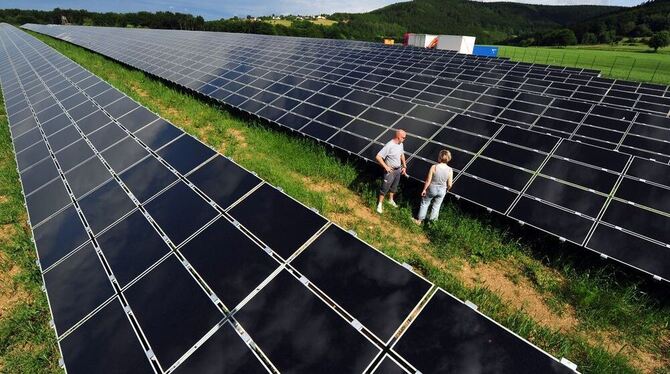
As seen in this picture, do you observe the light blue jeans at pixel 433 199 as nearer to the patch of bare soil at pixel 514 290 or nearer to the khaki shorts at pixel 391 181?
the khaki shorts at pixel 391 181

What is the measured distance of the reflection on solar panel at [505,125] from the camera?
8.08m

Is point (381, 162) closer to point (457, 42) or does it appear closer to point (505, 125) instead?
point (505, 125)

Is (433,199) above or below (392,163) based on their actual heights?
below

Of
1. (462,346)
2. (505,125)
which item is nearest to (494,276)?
(462,346)

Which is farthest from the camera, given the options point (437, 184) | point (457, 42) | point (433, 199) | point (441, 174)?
point (457, 42)

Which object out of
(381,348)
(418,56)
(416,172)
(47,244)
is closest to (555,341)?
(381,348)

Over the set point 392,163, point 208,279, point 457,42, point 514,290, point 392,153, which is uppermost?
point 208,279

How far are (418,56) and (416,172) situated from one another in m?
28.9

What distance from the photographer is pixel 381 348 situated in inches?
149

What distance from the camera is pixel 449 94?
20.3m

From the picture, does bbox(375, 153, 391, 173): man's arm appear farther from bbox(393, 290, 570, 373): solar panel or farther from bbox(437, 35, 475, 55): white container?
bbox(437, 35, 475, 55): white container

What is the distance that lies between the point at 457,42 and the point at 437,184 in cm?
5612

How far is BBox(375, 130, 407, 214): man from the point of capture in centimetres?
970

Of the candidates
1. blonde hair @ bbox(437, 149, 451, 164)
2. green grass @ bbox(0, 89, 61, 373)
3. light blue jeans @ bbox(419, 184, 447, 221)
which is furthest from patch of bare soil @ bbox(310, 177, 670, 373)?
green grass @ bbox(0, 89, 61, 373)
